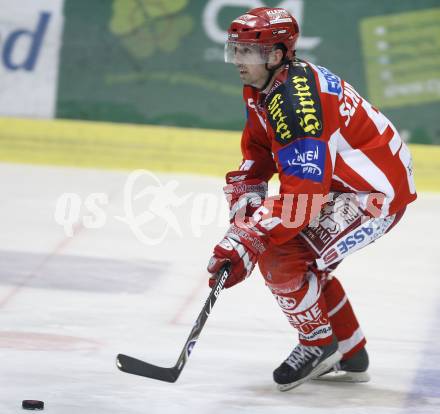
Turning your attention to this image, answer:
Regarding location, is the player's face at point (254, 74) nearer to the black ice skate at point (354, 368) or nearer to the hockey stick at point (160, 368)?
the hockey stick at point (160, 368)

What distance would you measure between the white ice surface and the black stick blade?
3.6 inches

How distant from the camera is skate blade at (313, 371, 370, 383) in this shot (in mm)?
3980

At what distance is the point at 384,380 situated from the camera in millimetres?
4020

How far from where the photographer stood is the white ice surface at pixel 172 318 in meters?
3.75

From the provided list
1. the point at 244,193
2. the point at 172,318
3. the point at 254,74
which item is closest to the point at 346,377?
the point at 244,193

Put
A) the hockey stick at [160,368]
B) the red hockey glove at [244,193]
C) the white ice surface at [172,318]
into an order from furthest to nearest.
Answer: the red hockey glove at [244,193] → the white ice surface at [172,318] → the hockey stick at [160,368]

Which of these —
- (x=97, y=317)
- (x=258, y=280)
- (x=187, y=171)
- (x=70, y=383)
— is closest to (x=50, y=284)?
(x=97, y=317)

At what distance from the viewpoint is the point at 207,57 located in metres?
7.53

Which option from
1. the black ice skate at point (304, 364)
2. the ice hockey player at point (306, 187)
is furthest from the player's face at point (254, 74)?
the black ice skate at point (304, 364)

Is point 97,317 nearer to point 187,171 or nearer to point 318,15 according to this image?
point 187,171

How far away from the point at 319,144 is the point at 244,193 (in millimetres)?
535

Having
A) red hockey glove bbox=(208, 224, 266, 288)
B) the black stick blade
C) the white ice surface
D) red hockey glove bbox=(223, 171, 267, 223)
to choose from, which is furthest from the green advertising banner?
the black stick blade

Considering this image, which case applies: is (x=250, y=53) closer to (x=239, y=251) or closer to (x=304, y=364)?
(x=239, y=251)

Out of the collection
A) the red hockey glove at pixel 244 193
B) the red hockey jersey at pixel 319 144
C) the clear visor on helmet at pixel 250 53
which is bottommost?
the red hockey glove at pixel 244 193
